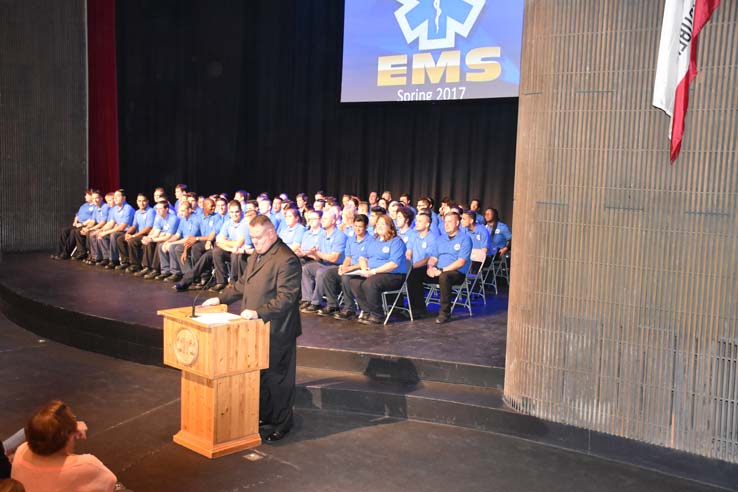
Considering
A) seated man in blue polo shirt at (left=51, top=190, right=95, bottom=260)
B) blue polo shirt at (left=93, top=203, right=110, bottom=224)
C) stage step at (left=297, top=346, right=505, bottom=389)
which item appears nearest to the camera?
stage step at (left=297, top=346, right=505, bottom=389)

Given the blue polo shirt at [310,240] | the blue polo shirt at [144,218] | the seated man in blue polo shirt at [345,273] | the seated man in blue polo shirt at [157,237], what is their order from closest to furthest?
1. the seated man in blue polo shirt at [345,273]
2. the blue polo shirt at [310,240]
3. the seated man in blue polo shirt at [157,237]
4. the blue polo shirt at [144,218]

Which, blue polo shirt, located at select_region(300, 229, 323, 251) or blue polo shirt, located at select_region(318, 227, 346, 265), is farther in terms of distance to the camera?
blue polo shirt, located at select_region(300, 229, 323, 251)

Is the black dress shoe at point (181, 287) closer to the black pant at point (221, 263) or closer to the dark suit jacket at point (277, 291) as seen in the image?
the black pant at point (221, 263)

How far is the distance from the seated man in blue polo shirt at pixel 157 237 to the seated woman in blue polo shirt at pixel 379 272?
3.36 meters

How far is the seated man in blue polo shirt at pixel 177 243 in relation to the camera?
376 inches

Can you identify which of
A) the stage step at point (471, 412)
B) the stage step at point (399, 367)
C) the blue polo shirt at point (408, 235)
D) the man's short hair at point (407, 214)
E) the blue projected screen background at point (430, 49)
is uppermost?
the blue projected screen background at point (430, 49)

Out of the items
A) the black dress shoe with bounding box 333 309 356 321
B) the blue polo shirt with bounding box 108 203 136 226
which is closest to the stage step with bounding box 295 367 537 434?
the black dress shoe with bounding box 333 309 356 321

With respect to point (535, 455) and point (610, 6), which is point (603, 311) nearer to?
point (535, 455)

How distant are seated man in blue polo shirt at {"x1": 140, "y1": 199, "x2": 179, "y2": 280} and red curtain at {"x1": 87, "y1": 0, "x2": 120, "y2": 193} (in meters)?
4.38

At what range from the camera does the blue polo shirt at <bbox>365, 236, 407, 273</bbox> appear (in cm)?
751

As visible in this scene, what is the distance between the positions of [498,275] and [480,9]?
163 inches

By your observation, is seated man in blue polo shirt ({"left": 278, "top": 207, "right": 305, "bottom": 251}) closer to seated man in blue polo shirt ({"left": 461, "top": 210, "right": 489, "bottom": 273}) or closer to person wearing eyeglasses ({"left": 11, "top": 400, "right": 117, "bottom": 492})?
seated man in blue polo shirt ({"left": 461, "top": 210, "right": 489, "bottom": 273})

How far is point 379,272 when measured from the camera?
7.48 meters

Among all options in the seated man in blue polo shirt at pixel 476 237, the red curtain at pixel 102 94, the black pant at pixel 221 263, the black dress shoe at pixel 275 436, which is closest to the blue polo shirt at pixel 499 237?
the seated man in blue polo shirt at pixel 476 237
